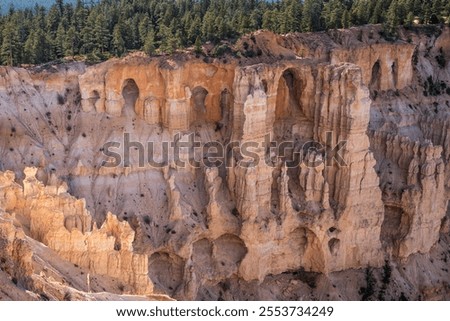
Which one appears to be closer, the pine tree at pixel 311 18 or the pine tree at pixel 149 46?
the pine tree at pixel 149 46

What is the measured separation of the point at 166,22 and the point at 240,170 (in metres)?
16.4

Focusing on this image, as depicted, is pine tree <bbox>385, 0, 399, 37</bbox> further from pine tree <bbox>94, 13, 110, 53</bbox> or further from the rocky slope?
pine tree <bbox>94, 13, 110, 53</bbox>

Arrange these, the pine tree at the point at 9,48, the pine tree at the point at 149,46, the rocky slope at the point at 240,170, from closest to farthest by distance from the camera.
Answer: the rocky slope at the point at 240,170 < the pine tree at the point at 149,46 < the pine tree at the point at 9,48

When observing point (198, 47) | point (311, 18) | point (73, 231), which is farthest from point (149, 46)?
point (73, 231)

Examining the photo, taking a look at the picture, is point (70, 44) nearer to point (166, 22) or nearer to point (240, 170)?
point (166, 22)

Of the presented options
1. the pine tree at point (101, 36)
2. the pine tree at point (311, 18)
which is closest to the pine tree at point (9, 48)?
the pine tree at point (101, 36)

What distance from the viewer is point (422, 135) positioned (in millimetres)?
53094

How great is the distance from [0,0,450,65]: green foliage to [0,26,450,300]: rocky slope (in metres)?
2.82

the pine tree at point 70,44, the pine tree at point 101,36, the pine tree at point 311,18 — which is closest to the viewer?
the pine tree at point 70,44

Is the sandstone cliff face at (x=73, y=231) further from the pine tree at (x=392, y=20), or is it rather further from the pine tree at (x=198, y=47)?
the pine tree at (x=392, y=20)

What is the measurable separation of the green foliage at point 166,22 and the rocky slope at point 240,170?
2.82 meters

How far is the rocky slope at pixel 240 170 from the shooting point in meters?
42.4

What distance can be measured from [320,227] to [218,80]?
1066 cm

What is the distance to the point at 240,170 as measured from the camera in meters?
43.2
